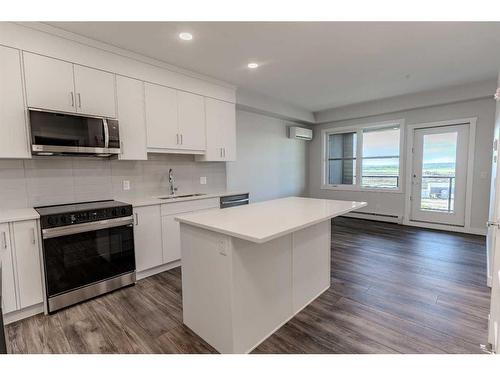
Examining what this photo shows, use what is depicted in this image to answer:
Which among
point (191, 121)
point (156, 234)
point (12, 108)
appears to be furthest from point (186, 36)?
point (156, 234)

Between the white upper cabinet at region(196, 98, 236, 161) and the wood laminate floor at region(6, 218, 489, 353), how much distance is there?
5.82ft

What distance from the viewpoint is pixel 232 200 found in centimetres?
397

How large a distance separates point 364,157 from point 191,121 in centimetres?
423

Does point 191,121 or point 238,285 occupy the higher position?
point 191,121

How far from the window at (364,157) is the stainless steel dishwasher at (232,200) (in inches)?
127

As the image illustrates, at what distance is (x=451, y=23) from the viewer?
2369 mm

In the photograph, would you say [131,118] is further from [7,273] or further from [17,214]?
[7,273]

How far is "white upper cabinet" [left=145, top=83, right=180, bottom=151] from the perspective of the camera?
3090 mm

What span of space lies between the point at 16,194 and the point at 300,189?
5569 millimetres

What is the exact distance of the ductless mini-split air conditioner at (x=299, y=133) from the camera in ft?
19.6

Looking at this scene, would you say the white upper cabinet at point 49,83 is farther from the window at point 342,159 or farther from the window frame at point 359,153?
the window at point 342,159

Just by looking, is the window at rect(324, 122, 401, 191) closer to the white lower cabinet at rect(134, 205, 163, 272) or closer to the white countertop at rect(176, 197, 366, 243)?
the white countertop at rect(176, 197, 366, 243)
